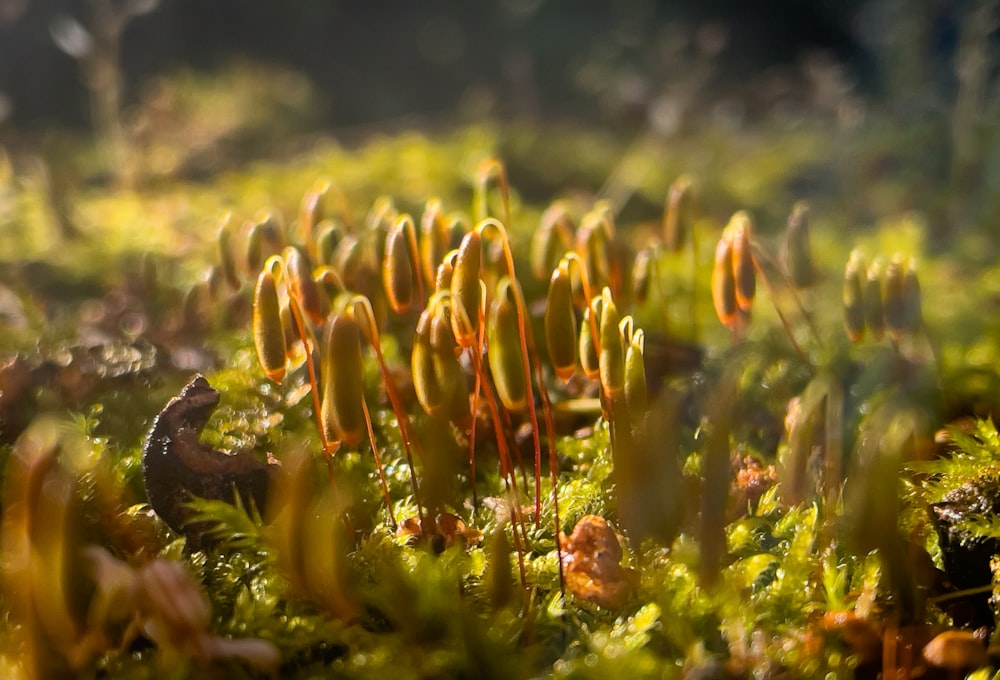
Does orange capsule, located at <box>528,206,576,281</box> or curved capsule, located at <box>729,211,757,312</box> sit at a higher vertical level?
orange capsule, located at <box>528,206,576,281</box>

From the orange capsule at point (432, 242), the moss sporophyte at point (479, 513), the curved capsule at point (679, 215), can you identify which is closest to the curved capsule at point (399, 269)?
the moss sporophyte at point (479, 513)

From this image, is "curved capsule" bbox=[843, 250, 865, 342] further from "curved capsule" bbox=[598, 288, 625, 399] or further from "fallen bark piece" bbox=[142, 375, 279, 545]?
"fallen bark piece" bbox=[142, 375, 279, 545]

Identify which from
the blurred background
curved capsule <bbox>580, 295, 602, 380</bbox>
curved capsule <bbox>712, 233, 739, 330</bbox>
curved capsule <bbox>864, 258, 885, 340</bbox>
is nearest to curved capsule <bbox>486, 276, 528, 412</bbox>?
curved capsule <bbox>580, 295, 602, 380</bbox>

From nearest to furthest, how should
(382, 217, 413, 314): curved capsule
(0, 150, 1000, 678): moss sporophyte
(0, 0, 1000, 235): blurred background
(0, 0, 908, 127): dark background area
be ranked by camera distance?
(0, 150, 1000, 678): moss sporophyte < (382, 217, 413, 314): curved capsule < (0, 0, 1000, 235): blurred background < (0, 0, 908, 127): dark background area

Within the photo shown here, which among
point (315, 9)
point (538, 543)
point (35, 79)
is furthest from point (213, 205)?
point (315, 9)

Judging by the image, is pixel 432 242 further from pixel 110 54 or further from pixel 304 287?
pixel 110 54

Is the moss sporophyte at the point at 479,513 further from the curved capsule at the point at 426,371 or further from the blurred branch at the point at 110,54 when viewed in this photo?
the blurred branch at the point at 110,54
